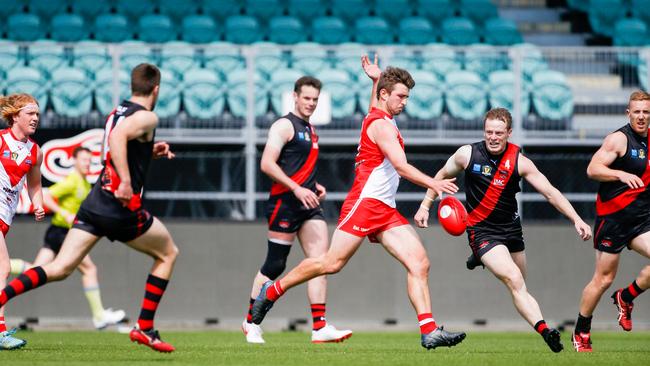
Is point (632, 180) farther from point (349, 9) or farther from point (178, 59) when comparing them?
point (349, 9)

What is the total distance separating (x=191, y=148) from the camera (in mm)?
15789

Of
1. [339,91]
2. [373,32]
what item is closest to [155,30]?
[373,32]

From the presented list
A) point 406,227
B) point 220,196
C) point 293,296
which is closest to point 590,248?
point 293,296

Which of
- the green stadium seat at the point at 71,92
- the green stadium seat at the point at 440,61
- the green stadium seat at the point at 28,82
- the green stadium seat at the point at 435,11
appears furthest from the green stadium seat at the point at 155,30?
the green stadium seat at the point at 440,61

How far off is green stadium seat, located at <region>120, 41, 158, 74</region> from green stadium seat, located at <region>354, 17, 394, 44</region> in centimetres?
507

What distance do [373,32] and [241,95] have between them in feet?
15.3

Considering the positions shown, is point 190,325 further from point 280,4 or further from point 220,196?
point 280,4

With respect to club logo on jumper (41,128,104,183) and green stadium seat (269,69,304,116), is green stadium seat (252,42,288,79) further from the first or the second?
club logo on jumper (41,128,104,183)

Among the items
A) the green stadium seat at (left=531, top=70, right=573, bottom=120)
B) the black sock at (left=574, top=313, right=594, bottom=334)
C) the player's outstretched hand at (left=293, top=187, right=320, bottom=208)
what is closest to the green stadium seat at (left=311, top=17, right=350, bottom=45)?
the green stadium seat at (left=531, top=70, right=573, bottom=120)

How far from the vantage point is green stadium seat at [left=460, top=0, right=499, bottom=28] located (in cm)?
2133

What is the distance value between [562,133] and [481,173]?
20.5ft

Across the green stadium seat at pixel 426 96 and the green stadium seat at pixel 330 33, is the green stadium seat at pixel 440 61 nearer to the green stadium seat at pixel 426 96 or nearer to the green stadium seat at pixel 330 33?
the green stadium seat at pixel 426 96

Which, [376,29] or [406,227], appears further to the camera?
[376,29]

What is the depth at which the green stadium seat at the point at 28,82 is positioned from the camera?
15680 millimetres
